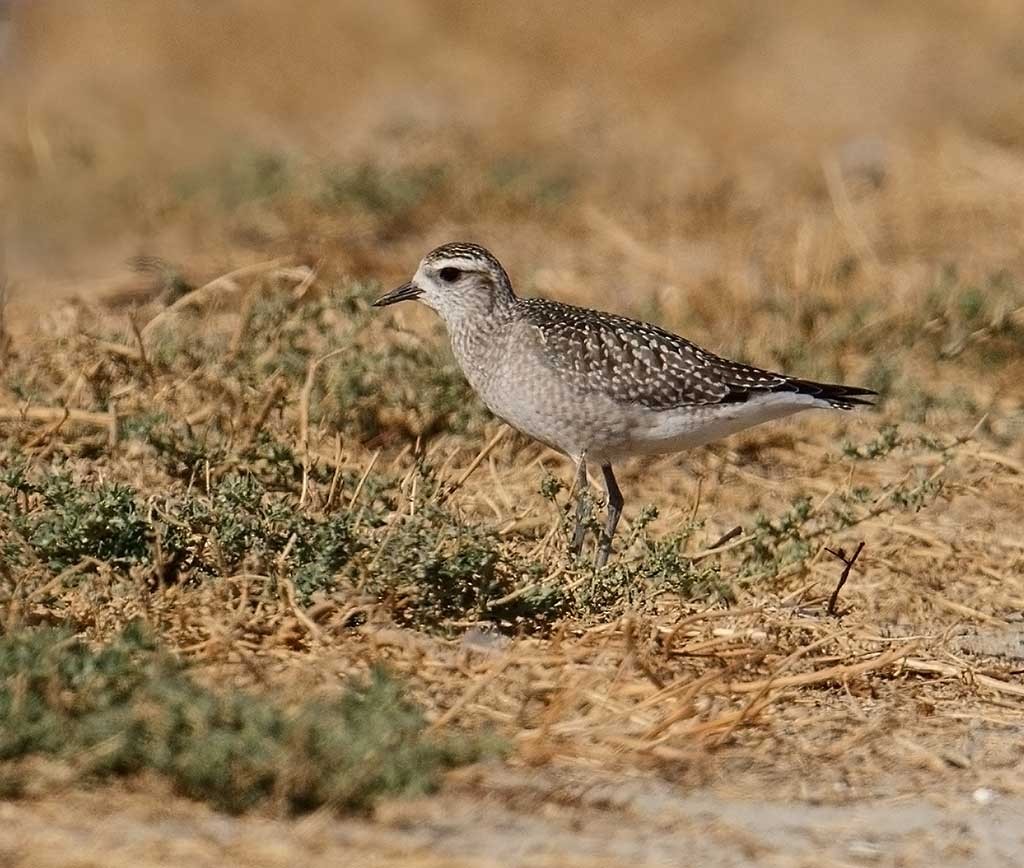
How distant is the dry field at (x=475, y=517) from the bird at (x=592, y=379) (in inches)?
12.0

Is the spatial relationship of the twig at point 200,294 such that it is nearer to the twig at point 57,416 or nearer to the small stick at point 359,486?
the twig at point 57,416

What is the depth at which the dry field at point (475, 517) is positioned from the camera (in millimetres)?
4340

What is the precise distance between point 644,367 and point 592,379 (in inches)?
9.4

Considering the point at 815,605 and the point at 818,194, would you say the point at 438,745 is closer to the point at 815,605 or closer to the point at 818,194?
the point at 815,605

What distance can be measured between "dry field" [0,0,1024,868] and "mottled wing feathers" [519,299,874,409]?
42 centimetres

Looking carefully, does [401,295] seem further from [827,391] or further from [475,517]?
[827,391]

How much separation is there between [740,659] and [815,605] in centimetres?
106

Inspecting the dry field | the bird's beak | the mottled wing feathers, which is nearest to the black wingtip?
the mottled wing feathers

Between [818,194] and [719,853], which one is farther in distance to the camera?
[818,194]

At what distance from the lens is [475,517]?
Answer: 6.72 meters

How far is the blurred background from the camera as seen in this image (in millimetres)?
10273

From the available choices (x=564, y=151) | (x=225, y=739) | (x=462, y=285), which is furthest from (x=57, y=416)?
(x=564, y=151)

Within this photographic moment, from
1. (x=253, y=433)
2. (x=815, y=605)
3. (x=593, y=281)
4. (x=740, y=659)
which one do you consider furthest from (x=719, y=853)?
(x=593, y=281)

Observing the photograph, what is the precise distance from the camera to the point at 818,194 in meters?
13.3
